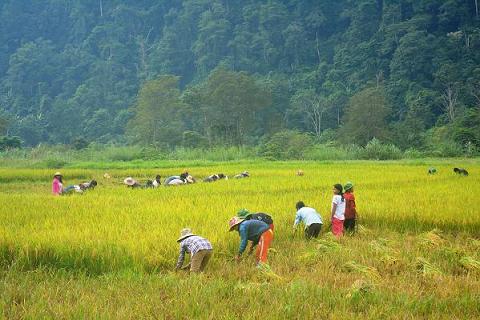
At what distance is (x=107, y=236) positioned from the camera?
664 cm

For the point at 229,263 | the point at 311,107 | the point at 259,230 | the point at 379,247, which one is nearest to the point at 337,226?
the point at 379,247

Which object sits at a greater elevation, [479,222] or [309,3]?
[309,3]

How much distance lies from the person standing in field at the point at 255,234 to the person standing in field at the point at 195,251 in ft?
2.06

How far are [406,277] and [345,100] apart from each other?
43.1 m

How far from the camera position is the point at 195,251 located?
561 cm

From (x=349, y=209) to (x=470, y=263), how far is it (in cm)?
247

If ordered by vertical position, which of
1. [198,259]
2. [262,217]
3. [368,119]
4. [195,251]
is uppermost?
[368,119]

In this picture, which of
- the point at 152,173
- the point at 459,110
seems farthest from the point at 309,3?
the point at 152,173

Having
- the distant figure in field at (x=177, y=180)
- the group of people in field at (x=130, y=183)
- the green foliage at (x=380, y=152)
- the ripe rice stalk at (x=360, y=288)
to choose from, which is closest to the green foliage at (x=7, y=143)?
the group of people in field at (x=130, y=183)

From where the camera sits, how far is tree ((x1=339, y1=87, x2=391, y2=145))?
3372 cm

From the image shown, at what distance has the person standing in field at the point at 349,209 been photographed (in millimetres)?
8023

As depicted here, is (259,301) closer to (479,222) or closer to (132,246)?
(132,246)

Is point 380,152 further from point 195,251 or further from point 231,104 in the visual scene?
point 195,251

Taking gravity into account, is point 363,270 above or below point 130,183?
below
